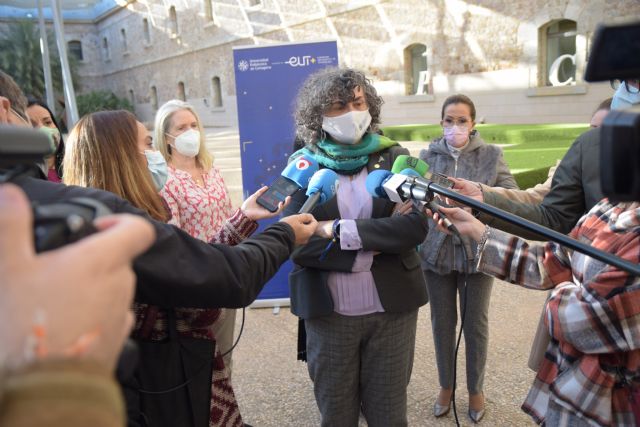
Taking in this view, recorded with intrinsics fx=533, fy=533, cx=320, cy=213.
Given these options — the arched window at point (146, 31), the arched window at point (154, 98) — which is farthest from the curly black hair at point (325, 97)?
the arched window at point (146, 31)

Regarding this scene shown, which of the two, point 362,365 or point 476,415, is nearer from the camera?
point 362,365

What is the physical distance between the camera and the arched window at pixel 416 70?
60.7 feet

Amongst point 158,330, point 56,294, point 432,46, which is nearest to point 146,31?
point 432,46

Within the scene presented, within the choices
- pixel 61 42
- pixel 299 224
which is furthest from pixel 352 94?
pixel 61 42

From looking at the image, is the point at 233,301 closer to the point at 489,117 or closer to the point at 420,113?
the point at 489,117

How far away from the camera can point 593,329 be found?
4.87 feet

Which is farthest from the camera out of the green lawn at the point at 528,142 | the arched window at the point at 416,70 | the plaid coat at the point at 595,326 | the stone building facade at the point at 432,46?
the arched window at the point at 416,70

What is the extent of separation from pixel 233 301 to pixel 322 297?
91 cm

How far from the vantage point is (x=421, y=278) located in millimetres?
2494

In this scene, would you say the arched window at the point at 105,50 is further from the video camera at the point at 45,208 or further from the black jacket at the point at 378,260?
the video camera at the point at 45,208

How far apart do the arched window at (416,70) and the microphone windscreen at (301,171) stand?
1691cm

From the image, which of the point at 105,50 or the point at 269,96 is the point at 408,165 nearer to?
the point at 269,96

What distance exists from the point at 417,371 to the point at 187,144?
215cm

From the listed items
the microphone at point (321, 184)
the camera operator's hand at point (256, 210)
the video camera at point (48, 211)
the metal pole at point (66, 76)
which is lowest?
the camera operator's hand at point (256, 210)
